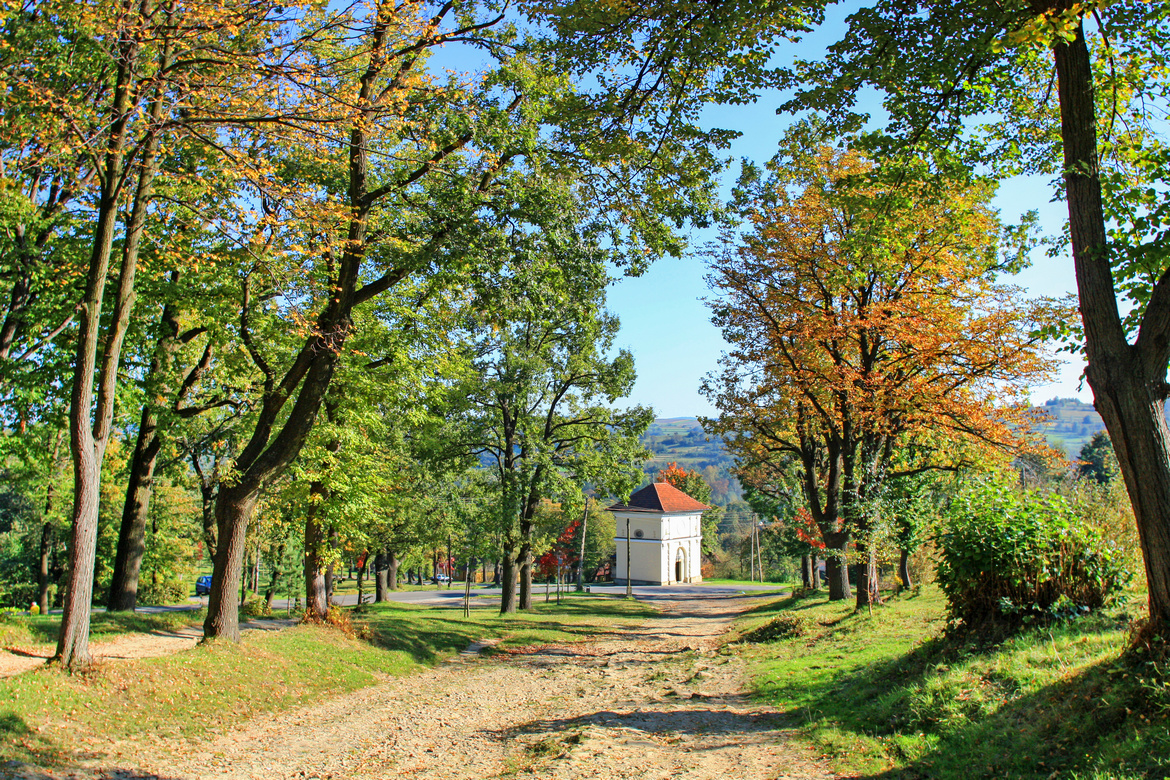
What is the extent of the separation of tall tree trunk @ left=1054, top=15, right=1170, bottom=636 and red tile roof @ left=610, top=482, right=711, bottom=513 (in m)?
57.1

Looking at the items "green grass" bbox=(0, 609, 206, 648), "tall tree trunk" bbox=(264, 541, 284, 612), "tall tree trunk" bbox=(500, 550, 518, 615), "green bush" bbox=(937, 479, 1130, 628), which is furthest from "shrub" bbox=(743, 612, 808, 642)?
"tall tree trunk" bbox=(264, 541, 284, 612)

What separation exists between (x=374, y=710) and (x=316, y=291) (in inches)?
292

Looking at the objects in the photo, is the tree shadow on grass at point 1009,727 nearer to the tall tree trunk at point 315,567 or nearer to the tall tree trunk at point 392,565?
the tall tree trunk at point 315,567

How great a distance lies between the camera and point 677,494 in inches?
2653

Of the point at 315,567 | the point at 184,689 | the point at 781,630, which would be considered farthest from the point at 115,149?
the point at 781,630

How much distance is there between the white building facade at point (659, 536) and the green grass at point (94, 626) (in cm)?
4676

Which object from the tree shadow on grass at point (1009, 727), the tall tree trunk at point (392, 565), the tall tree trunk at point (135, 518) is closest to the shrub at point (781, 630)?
the tree shadow on grass at point (1009, 727)

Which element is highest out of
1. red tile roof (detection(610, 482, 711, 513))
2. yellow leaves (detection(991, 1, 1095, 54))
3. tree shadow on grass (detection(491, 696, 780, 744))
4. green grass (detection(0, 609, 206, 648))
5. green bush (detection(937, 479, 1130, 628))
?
yellow leaves (detection(991, 1, 1095, 54))

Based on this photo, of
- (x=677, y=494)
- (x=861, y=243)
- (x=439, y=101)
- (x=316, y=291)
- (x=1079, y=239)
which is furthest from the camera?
(x=677, y=494)

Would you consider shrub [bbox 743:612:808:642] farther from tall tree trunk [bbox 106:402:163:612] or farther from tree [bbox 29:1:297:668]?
tall tree trunk [bbox 106:402:163:612]

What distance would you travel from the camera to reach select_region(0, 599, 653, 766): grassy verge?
7.66 metres

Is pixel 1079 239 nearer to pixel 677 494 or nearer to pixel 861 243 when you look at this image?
pixel 861 243

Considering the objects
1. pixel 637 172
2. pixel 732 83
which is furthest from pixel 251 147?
pixel 732 83

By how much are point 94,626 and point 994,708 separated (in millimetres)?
16982
